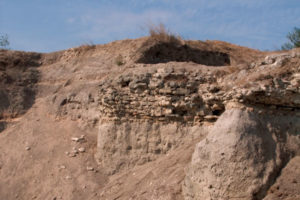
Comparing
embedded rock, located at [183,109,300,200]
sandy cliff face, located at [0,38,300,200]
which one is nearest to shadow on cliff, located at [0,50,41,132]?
sandy cliff face, located at [0,38,300,200]

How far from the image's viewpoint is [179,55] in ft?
50.8

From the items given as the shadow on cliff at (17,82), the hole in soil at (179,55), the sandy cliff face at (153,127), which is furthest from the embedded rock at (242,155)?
the shadow on cliff at (17,82)

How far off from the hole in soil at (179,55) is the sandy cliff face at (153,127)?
2.0 inches

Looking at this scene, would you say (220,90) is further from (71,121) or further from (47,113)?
(47,113)

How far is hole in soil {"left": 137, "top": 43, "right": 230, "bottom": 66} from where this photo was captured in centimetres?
1472

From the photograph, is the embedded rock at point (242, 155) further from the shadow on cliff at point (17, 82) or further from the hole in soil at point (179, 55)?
the shadow on cliff at point (17, 82)

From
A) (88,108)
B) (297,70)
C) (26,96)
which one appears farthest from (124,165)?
(26,96)

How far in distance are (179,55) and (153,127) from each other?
634 cm

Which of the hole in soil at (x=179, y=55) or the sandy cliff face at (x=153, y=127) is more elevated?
the hole in soil at (x=179, y=55)

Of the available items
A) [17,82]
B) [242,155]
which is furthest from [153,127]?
[17,82]

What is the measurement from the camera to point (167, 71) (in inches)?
380

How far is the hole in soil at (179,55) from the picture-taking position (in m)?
14.7

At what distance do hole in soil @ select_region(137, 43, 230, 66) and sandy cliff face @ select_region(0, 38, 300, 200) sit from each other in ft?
0.17

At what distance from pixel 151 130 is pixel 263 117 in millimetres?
3281
